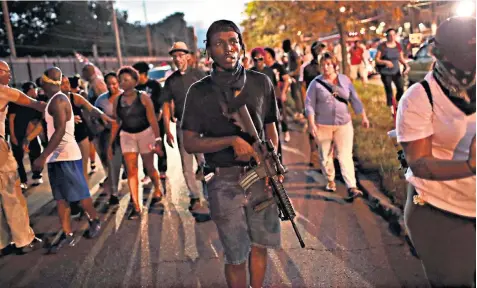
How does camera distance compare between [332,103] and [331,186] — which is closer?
[332,103]

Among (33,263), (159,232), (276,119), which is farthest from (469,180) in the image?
(33,263)

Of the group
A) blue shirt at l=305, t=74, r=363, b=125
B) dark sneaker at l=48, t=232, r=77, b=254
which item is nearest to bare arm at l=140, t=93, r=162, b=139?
dark sneaker at l=48, t=232, r=77, b=254

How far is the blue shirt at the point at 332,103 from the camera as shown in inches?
228

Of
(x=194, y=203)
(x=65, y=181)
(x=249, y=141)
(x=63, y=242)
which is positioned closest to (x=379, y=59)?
(x=194, y=203)

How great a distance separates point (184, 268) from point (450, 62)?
294 centimetres

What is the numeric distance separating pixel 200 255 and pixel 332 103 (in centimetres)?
247

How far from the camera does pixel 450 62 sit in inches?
84.7

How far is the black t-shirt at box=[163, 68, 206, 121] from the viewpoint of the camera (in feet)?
19.2

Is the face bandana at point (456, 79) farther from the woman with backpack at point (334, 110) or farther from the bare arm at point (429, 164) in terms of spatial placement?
the woman with backpack at point (334, 110)

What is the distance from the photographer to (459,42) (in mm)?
2115

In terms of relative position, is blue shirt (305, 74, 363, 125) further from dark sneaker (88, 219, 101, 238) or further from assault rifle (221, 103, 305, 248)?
assault rifle (221, 103, 305, 248)

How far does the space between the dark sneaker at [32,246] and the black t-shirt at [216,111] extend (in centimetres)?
290

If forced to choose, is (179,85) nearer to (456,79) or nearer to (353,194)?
(353,194)

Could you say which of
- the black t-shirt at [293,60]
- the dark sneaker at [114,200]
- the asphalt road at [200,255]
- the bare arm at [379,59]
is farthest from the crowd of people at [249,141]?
the black t-shirt at [293,60]
